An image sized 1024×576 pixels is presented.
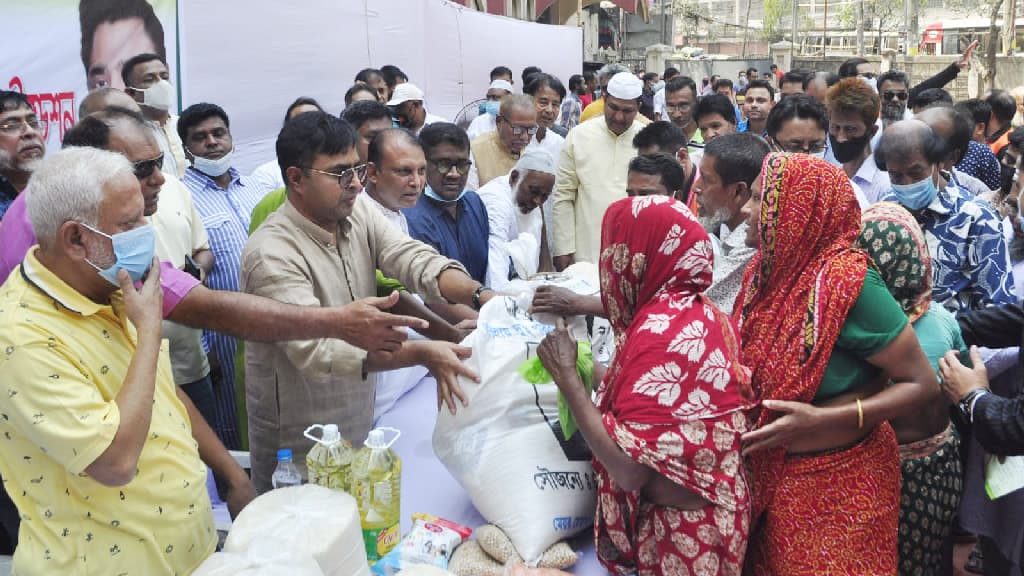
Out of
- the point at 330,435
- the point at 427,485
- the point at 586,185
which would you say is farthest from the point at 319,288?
the point at 586,185

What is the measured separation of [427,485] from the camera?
229cm

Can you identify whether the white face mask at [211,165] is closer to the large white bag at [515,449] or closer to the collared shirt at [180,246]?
the collared shirt at [180,246]

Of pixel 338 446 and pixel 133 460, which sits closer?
pixel 133 460

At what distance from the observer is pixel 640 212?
1833 mm

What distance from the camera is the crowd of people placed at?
156cm

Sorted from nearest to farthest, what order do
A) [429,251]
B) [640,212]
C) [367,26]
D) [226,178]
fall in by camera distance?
[640,212] → [429,251] → [226,178] → [367,26]

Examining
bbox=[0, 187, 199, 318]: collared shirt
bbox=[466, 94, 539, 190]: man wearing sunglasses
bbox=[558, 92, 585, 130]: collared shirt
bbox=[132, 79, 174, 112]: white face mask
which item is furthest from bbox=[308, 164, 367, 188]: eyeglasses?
bbox=[558, 92, 585, 130]: collared shirt

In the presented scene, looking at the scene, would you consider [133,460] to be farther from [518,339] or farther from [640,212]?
[640,212]

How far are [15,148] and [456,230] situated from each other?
1.83m

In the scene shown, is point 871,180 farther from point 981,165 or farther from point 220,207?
point 220,207

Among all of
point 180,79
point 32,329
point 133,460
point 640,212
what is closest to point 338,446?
point 133,460

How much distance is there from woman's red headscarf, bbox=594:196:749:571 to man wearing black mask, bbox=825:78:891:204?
2900 millimetres

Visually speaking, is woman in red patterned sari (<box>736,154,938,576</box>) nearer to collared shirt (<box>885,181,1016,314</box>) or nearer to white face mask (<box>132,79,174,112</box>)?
collared shirt (<box>885,181,1016,314</box>)

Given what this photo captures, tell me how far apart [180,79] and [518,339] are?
3.95 meters
